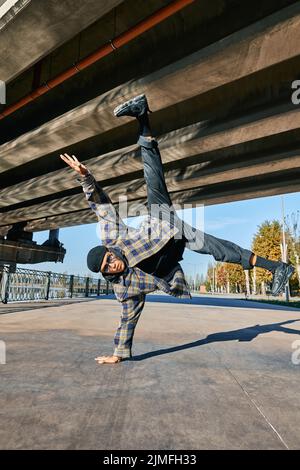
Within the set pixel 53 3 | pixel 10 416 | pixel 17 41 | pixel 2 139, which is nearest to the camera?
pixel 10 416

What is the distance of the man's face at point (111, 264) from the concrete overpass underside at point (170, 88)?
2865 millimetres

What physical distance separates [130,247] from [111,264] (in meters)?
0.25

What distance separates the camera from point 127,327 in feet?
8.95

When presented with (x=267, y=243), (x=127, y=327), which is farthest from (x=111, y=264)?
(x=267, y=243)

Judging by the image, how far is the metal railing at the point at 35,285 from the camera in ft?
36.2

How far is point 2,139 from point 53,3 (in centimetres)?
432

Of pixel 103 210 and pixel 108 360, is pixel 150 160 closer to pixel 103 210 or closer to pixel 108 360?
pixel 103 210

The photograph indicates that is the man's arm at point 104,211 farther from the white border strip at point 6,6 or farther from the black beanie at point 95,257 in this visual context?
the white border strip at point 6,6

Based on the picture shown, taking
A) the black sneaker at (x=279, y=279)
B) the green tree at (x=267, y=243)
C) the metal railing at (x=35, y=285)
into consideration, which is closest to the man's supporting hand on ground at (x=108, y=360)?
the black sneaker at (x=279, y=279)

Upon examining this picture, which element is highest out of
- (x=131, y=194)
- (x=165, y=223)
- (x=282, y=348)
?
(x=131, y=194)

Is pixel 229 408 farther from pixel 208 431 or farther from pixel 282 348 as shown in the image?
pixel 282 348

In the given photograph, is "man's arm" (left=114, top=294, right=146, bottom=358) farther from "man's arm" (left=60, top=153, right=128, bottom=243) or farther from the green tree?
the green tree

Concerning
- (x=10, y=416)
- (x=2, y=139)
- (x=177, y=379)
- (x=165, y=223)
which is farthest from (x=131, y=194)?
(x=10, y=416)

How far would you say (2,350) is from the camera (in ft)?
9.95
